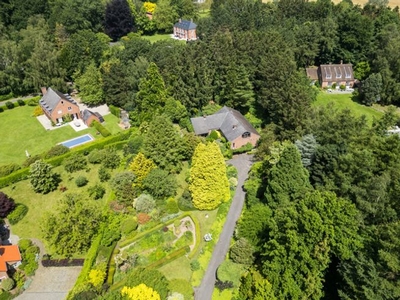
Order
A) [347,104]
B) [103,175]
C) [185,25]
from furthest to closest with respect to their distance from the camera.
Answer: [185,25] < [347,104] < [103,175]

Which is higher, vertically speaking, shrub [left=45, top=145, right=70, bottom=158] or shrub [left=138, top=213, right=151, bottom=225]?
shrub [left=138, top=213, right=151, bottom=225]

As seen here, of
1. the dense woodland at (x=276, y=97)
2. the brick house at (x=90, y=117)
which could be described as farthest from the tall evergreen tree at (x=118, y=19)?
the brick house at (x=90, y=117)

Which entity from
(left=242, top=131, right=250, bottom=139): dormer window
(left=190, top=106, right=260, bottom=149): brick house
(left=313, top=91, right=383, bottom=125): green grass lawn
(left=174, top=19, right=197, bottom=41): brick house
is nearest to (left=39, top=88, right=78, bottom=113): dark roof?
(left=190, top=106, right=260, bottom=149): brick house

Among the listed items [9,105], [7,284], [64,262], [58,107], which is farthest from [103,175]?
[9,105]

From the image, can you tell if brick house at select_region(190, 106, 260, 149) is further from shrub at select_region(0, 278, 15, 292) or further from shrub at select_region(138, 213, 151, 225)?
shrub at select_region(0, 278, 15, 292)

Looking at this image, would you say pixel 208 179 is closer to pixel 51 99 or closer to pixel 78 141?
pixel 78 141

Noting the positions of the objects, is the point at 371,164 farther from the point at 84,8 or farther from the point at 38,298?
the point at 84,8

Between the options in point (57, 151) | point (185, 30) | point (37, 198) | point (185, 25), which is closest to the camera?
point (37, 198)
